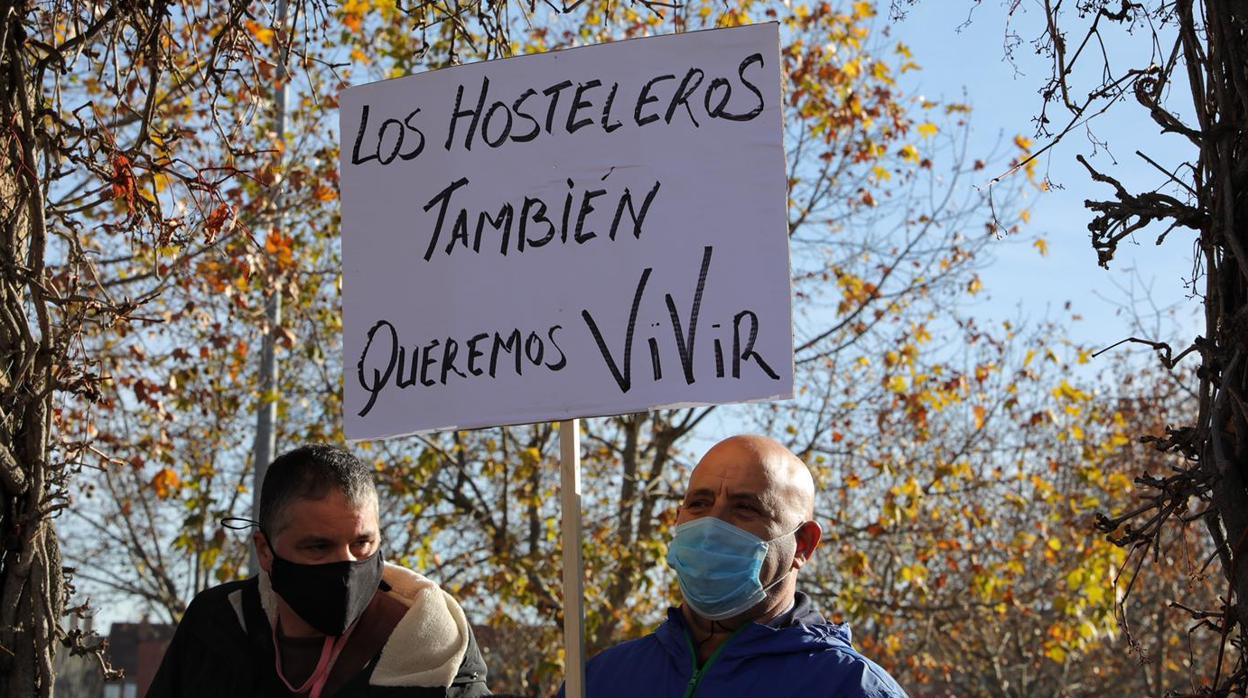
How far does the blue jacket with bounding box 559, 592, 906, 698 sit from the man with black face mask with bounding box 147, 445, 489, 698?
0.35 m

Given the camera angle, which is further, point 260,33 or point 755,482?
point 260,33

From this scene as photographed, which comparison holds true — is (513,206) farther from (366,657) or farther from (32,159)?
(32,159)

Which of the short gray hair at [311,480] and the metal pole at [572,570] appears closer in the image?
the metal pole at [572,570]

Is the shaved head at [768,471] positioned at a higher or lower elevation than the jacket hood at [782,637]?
higher

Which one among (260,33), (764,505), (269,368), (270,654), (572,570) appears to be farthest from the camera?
(269,368)

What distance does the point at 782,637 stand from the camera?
2750mm

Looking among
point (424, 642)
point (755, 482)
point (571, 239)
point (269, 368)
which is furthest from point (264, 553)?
point (269, 368)

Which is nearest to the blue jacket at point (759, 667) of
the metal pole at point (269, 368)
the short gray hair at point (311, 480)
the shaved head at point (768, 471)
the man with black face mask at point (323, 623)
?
the shaved head at point (768, 471)

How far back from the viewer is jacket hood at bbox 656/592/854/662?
8.98 feet

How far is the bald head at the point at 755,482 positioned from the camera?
287cm

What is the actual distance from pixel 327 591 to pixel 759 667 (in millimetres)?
906

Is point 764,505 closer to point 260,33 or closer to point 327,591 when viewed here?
point 327,591

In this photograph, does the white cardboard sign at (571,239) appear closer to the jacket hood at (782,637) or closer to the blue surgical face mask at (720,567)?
the blue surgical face mask at (720,567)

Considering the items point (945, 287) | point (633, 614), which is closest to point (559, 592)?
point (633, 614)
